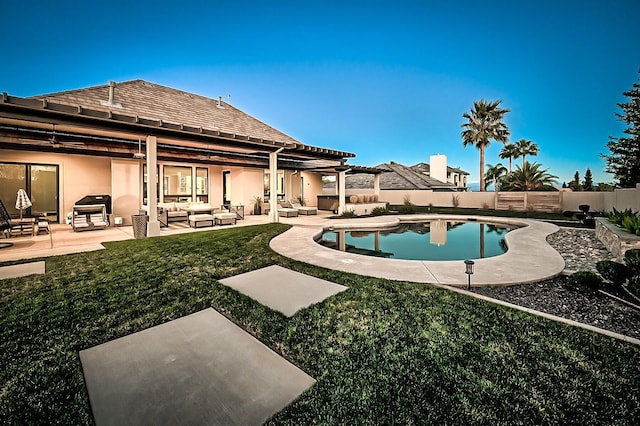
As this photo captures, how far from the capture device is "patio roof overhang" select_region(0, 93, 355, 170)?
658 cm

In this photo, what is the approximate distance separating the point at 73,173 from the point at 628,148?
3276 cm

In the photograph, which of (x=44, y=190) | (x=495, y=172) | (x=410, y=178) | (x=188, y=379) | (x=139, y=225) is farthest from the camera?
(x=495, y=172)

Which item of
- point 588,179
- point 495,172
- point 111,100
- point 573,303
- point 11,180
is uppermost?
point 111,100

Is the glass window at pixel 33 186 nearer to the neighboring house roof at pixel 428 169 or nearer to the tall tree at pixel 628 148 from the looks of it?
the tall tree at pixel 628 148

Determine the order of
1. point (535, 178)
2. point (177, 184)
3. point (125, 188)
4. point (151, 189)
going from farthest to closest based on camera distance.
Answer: point (535, 178) < point (177, 184) < point (125, 188) < point (151, 189)

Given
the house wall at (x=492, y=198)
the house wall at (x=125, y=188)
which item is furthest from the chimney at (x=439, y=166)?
the house wall at (x=125, y=188)

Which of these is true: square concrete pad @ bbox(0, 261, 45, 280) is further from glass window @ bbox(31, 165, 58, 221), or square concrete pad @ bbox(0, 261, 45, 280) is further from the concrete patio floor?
glass window @ bbox(31, 165, 58, 221)

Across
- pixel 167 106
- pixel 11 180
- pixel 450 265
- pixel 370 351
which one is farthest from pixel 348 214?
pixel 11 180

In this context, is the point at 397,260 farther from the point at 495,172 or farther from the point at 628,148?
the point at 495,172

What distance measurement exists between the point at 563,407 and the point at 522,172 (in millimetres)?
27653

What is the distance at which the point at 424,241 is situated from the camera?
9.41 metres

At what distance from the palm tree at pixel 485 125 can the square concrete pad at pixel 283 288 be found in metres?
26.6

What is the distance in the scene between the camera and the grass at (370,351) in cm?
182

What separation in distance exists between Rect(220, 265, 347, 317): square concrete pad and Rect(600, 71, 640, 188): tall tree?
73.0 ft
